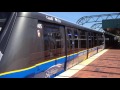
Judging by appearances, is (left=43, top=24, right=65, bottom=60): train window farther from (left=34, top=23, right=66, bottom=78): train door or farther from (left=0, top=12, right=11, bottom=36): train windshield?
(left=0, top=12, right=11, bottom=36): train windshield

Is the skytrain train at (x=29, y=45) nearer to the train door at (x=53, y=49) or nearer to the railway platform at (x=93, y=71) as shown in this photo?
the train door at (x=53, y=49)

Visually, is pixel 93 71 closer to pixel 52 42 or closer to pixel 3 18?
pixel 52 42

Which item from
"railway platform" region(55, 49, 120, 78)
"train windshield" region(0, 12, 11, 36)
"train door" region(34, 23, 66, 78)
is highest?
"train windshield" region(0, 12, 11, 36)

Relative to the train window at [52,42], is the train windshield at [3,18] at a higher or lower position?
higher

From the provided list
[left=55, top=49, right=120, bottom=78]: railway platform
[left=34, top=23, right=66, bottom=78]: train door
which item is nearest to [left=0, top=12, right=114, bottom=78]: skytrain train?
[left=34, top=23, right=66, bottom=78]: train door

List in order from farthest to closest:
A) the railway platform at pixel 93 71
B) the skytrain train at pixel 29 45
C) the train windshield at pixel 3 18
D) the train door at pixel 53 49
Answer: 1. the railway platform at pixel 93 71
2. the train door at pixel 53 49
3. the train windshield at pixel 3 18
4. the skytrain train at pixel 29 45

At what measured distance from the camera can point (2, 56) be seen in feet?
16.7

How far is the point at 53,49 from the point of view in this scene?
8.09m

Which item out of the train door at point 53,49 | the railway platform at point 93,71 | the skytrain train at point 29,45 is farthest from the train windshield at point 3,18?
the railway platform at point 93,71

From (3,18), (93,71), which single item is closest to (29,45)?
(3,18)

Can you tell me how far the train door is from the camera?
24.0 feet

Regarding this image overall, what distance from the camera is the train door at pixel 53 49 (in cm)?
733
